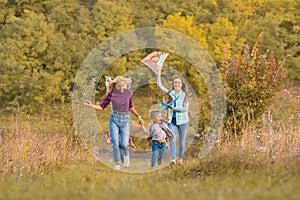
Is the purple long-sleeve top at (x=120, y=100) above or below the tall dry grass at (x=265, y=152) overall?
above

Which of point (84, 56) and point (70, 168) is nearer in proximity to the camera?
point (70, 168)

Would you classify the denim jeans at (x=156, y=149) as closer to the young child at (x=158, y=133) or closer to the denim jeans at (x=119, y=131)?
the young child at (x=158, y=133)

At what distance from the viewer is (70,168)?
477 inches

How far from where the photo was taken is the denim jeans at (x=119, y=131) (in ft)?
39.8

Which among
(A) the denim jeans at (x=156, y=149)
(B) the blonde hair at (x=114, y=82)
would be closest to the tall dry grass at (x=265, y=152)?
(A) the denim jeans at (x=156, y=149)

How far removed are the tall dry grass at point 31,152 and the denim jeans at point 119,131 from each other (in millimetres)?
1254

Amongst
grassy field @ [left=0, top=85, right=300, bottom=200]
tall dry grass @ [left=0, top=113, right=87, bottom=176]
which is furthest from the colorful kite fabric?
tall dry grass @ [left=0, top=113, right=87, bottom=176]

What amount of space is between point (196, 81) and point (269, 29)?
418 inches

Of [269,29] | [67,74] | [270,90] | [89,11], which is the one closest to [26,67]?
[67,74]

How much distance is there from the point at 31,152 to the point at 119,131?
1891mm

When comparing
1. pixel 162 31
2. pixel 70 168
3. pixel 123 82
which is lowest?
pixel 70 168

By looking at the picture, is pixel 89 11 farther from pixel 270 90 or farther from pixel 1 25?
pixel 270 90

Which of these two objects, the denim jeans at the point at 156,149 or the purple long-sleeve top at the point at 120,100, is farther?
the denim jeans at the point at 156,149

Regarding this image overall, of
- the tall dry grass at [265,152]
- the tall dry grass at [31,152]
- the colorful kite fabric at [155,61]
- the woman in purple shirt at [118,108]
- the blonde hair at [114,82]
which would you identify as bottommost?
the tall dry grass at [31,152]
